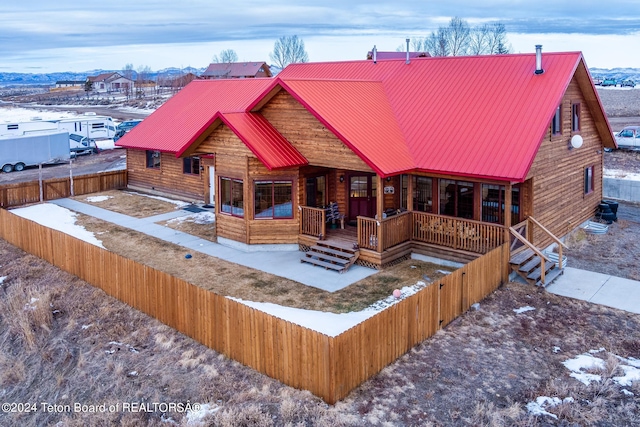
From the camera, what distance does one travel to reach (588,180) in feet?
74.1

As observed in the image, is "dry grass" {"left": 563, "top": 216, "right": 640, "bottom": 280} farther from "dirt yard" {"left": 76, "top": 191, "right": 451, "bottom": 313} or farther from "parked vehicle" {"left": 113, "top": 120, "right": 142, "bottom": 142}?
"parked vehicle" {"left": 113, "top": 120, "right": 142, "bottom": 142}

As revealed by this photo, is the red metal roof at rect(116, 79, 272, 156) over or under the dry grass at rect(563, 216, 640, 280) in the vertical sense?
over

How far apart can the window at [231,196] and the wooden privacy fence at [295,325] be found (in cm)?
515

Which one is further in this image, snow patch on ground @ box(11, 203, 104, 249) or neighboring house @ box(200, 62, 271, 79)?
neighboring house @ box(200, 62, 271, 79)

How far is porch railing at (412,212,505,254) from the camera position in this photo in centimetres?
1661

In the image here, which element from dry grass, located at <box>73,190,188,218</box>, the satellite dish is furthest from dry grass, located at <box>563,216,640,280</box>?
dry grass, located at <box>73,190,188,218</box>

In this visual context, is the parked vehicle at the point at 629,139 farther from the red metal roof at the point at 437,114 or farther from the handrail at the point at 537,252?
the handrail at the point at 537,252

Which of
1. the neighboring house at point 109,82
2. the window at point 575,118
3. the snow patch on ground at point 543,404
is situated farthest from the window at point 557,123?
the neighboring house at point 109,82

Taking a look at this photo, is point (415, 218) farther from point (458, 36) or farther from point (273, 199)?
point (458, 36)

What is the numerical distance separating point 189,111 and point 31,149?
14.5 meters

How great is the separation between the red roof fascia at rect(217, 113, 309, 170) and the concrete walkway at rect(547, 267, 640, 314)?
8.85 m

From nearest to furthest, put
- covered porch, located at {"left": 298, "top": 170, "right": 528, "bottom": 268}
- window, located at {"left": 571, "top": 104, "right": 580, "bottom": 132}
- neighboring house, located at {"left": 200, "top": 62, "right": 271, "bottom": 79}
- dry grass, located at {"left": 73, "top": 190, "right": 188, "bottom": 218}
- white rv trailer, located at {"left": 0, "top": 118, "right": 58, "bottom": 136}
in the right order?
1. covered porch, located at {"left": 298, "top": 170, "right": 528, "bottom": 268}
2. window, located at {"left": 571, "top": 104, "right": 580, "bottom": 132}
3. dry grass, located at {"left": 73, "top": 190, "right": 188, "bottom": 218}
4. white rv trailer, located at {"left": 0, "top": 118, "right": 58, "bottom": 136}
5. neighboring house, located at {"left": 200, "top": 62, "right": 271, "bottom": 79}

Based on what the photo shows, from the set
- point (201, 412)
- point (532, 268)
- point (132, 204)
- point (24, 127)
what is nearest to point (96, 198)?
point (132, 204)

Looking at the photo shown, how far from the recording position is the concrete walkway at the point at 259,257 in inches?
654
